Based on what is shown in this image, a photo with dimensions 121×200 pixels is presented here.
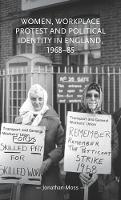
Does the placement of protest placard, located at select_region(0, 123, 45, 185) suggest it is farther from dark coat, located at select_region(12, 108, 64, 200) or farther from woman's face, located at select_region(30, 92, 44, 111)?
woman's face, located at select_region(30, 92, 44, 111)

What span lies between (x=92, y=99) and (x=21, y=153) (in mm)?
1026

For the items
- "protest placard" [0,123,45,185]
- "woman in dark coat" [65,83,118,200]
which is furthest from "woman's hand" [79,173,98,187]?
"protest placard" [0,123,45,185]

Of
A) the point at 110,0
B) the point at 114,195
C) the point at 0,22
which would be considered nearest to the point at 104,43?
the point at 110,0

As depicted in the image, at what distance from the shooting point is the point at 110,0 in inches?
405

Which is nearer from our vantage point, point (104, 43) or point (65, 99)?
point (65, 99)

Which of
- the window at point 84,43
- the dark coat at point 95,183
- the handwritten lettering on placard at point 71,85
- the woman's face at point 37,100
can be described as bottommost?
the dark coat at point 95,183

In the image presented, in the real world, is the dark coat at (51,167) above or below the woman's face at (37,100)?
below

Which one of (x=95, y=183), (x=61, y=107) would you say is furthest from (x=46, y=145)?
(x=61, y=107)

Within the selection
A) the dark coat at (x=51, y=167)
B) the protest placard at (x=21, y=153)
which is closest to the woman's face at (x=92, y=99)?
the dark coat at (x=51, y=167)

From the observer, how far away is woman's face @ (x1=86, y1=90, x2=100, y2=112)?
4.98 metres

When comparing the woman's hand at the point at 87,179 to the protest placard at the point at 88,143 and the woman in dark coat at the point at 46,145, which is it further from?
the woman in dark coat at the point at 46,145

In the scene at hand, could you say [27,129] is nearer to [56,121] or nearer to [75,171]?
[56,121]

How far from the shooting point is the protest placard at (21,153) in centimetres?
509

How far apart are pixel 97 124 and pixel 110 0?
19.2 feet
